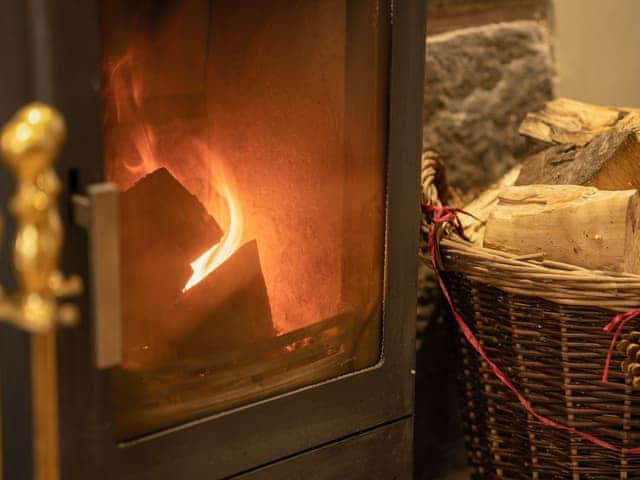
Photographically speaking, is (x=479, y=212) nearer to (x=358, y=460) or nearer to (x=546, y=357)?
(x=546, y=357)

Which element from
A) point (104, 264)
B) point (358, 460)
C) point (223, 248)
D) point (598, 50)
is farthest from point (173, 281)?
point (598, 50)

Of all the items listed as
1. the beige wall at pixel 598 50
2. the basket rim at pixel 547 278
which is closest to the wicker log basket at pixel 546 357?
the basket rim at pixel 547 278

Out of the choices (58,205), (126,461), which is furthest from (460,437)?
(58,205)

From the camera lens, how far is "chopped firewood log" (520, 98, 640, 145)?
1.44 metres

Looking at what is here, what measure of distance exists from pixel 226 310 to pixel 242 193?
0.13 metres

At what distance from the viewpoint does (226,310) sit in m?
1.09

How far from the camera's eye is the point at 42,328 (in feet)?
2.35

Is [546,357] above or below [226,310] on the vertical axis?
below

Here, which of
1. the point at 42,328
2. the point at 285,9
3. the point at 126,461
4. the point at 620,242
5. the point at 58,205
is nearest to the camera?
the point at 42,328

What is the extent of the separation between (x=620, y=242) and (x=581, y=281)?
0.07 m

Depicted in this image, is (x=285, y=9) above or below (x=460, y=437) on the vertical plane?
above

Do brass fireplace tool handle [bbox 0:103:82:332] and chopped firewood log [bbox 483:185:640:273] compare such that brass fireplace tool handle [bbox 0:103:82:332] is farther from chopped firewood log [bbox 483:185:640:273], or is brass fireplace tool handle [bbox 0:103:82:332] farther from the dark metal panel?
chopped firewood log [bbox 483:185:640:273]

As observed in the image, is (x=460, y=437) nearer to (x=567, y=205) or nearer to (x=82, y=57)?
(x=567, y=205)

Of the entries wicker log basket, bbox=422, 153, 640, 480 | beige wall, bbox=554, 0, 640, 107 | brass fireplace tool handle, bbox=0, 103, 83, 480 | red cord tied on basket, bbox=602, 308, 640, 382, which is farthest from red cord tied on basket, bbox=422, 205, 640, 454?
brass fireplace tool handle, bbox=0, 103, 83, 480
